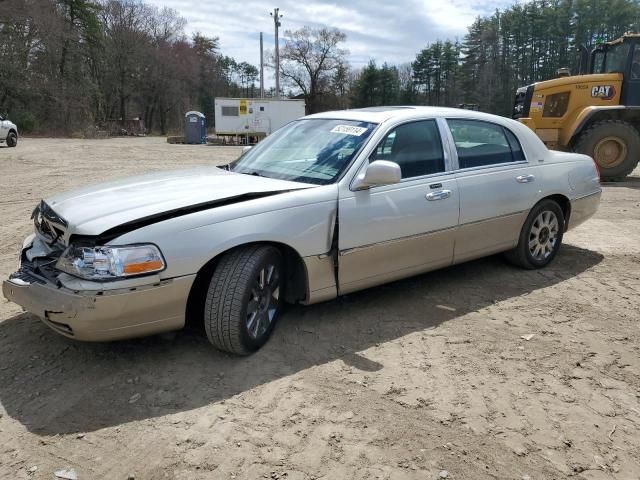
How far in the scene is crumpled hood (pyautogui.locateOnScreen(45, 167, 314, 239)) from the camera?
10.5 ft

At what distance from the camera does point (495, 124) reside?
511 cm

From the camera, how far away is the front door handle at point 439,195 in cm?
429

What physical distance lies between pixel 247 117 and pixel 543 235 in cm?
3131

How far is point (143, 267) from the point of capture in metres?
3.07

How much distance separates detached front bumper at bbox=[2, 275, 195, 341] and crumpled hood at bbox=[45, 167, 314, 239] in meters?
0.37

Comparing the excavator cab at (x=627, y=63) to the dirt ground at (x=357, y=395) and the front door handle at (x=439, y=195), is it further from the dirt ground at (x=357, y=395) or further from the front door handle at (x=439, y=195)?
the front door handle at (x=439, y=195)

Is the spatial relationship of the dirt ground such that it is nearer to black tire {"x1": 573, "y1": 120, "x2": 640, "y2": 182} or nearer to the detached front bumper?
the detached front bumper

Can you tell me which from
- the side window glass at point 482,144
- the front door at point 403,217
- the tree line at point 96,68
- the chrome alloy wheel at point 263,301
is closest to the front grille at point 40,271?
the chrome alloy wheel at point 263,301

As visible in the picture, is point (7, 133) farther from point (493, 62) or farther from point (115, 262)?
point (493, 62)

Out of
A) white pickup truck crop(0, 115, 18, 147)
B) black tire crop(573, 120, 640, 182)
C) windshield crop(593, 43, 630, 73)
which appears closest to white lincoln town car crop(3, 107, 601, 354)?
black tire crop(573, 120, 640, 182)

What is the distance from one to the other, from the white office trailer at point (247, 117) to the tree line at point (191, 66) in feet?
44.1

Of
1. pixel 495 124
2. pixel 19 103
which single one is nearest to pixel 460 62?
pixel 19 103

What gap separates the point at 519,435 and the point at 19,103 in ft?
148

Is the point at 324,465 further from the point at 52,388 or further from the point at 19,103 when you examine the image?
the point at 19,103
